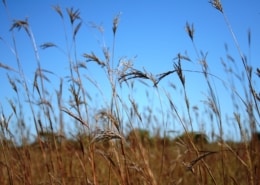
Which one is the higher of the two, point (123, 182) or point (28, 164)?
point (28, 164)

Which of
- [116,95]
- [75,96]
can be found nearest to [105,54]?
[116,95]

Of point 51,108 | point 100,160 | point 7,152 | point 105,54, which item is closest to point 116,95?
point 105,54

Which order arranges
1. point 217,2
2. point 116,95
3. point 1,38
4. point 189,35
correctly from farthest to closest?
point 1,38, point 116,95, point 189,35, point 217,2

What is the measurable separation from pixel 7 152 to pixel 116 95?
918 mm

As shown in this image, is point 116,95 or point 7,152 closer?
point 116,95

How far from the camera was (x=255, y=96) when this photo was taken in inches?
48.1

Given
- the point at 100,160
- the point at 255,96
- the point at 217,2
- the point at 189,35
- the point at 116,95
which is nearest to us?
the point at 255,96

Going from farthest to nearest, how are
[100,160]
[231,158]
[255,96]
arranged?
[100,160] → [231,158] → [255,96]

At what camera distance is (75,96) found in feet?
5.13

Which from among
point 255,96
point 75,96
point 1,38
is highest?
point 1,38

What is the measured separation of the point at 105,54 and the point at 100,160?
3.14 meters

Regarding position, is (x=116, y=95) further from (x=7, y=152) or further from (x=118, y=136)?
(x=7, y=152)

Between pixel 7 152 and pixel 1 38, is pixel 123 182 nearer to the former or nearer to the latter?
pixel 7 152

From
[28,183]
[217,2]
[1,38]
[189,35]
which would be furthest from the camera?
[1,38]
